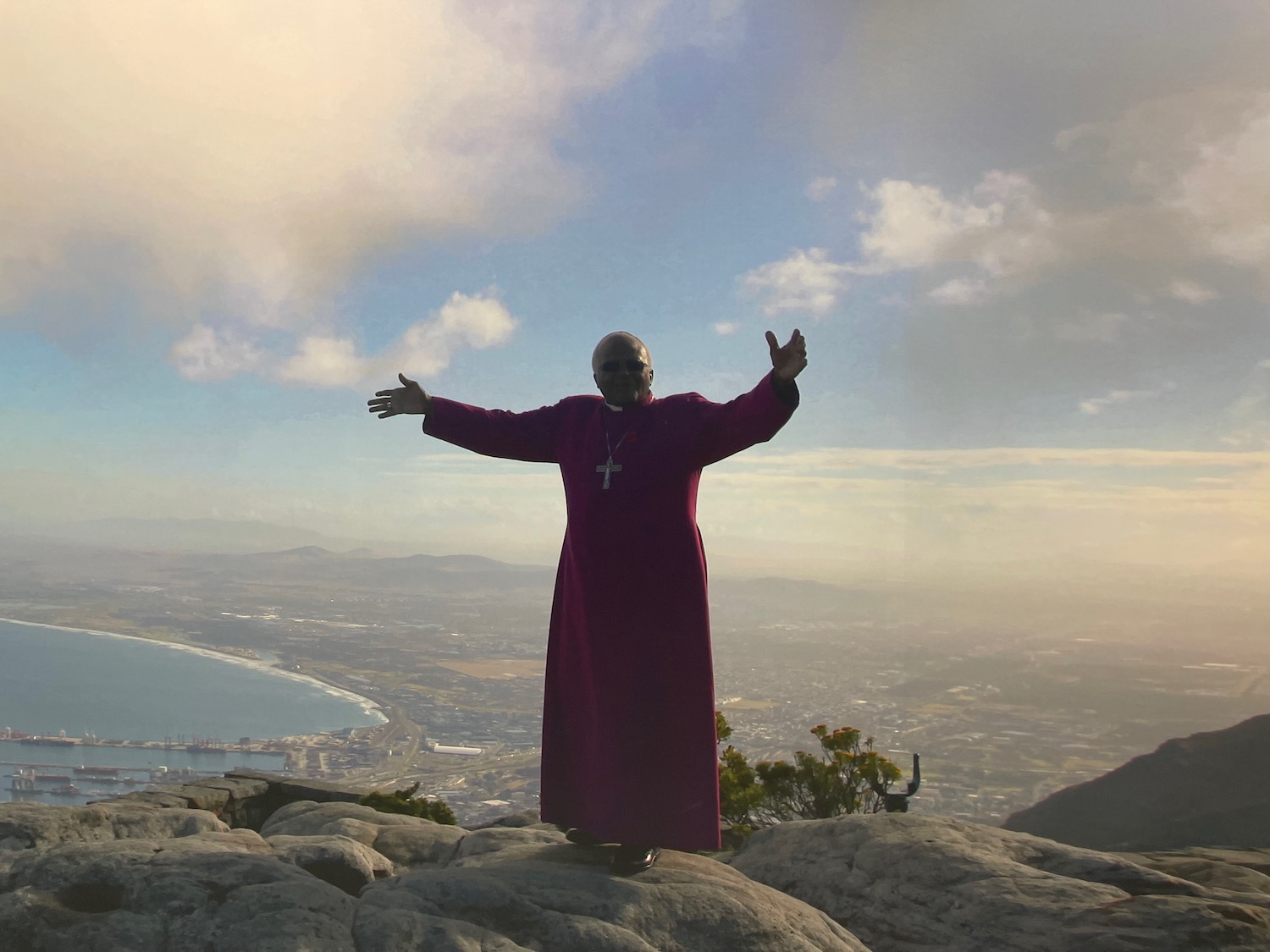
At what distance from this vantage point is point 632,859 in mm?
4531

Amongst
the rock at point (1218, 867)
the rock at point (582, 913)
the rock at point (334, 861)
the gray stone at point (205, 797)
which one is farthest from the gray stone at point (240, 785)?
the rock at point (1218, 867)

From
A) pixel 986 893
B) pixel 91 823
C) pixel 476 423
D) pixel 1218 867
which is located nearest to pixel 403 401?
pixel 476 423

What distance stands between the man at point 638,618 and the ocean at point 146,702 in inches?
1295

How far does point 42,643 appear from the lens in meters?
68.1

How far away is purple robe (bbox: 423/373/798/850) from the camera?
471cm

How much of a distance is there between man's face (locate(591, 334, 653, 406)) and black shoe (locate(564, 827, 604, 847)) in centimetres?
263

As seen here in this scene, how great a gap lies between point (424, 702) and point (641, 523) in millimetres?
42639

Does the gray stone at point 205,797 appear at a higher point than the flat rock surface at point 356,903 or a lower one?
lower

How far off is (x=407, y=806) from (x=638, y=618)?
185 inches

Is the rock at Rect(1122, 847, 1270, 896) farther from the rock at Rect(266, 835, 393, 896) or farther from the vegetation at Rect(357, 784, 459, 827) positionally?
the vegetation at Rect(357, 784, 459, 827)

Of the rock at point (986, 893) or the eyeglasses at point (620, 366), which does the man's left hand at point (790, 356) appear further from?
the rock at point (986, 893)

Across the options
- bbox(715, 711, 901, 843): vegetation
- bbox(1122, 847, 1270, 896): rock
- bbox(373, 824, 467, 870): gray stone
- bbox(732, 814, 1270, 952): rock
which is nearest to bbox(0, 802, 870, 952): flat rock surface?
bbox(373, 824, 467, 870): gray stone

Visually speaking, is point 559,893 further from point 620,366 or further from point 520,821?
point 520,821

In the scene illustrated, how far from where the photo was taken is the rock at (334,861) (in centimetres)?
420
